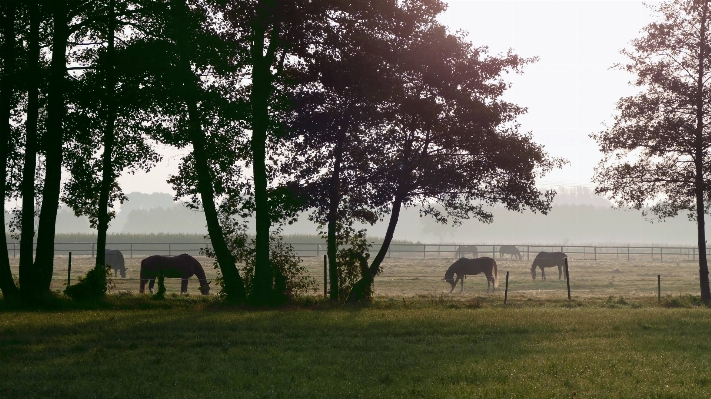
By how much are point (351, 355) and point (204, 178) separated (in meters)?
9.56

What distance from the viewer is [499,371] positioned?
30.9 ft

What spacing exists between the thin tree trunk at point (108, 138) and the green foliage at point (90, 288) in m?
0.38

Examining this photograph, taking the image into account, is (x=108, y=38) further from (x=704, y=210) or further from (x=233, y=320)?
(x=704, y=210)

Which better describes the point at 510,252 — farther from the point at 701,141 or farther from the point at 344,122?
the point at 344,122

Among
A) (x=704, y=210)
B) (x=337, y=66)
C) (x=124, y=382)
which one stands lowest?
(x=124, y=382)

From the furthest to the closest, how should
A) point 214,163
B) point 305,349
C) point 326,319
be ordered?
point 214,163, point 326,319, point 305,349

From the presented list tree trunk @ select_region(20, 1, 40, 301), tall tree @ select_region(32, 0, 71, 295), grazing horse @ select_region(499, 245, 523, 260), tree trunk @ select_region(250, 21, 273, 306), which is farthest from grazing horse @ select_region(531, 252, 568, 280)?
tree trunk @ select_region(20, 1, 40, 301)

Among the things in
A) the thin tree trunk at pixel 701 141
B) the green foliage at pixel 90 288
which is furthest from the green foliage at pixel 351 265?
the thin tree trunk at pixel 701 141

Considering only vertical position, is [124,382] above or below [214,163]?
below

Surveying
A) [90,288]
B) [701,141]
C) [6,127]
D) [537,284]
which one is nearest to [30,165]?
[6,127]

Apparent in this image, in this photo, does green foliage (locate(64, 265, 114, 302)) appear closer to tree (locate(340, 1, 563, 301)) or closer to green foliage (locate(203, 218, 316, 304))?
green foliage (locate(203, 218, 316, 304))

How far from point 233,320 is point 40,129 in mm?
7951

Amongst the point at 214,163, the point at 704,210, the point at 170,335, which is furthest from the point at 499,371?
the point at 704,210

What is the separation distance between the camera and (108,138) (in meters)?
18.9
